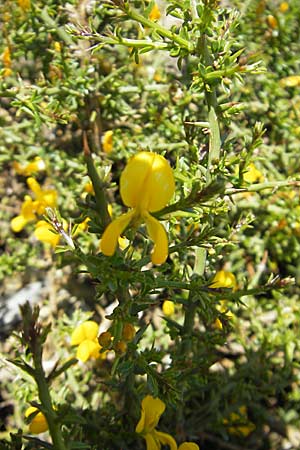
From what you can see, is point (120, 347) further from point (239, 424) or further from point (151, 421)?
point (239, 424)

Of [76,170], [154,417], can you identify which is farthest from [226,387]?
[76,170]

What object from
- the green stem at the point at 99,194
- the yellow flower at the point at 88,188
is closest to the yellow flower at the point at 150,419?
the green stem at the point at 99,194

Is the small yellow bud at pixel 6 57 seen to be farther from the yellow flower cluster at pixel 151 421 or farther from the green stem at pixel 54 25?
the yellow flower cluster at pixel 151 421

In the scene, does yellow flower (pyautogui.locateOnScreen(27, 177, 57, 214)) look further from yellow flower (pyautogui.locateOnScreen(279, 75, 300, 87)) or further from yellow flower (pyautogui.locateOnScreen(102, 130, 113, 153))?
yellow flower (pyautogui.locateOnScreen(279, 75, 300, 87))

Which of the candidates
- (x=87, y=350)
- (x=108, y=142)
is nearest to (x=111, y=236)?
(x=87, y=350)

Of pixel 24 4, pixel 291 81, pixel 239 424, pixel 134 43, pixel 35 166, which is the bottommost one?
pixel 239 424

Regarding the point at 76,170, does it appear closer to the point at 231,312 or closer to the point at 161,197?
the point at 231,312
